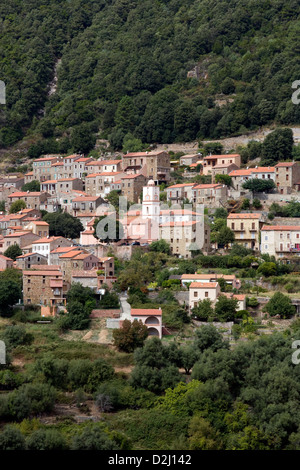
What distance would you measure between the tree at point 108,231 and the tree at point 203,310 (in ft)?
37.2

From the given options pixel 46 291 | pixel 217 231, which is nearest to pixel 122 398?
pixel 46 291

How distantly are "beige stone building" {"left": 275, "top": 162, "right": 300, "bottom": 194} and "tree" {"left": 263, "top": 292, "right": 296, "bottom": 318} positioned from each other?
17289 millimetres

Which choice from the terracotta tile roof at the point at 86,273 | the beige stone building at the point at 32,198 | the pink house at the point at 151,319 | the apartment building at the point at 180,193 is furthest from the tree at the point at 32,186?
the pink house at the point at 151,319

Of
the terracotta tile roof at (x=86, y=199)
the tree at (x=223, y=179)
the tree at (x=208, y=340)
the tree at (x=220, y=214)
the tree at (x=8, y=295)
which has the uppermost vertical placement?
the tree at (x=223, y=179)

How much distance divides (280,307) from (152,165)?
25269mm

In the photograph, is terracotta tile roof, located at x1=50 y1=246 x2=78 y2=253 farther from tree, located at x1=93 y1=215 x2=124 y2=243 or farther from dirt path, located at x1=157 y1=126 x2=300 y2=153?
dirt path, located at x1=157 y1=126 x2=300 y2=153

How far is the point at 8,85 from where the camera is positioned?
92688mm

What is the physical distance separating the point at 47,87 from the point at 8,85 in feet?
19.9

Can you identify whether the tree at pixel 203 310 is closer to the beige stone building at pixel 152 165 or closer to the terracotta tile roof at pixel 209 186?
the terracotta tile roof at pixel 209 186

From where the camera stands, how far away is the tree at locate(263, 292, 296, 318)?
45.0m

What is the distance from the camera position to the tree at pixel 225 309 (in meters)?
44.8

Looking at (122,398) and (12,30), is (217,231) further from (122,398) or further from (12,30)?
(12,30)

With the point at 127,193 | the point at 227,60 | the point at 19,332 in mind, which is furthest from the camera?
the point at 227,60

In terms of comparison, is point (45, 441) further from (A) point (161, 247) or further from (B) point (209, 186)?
(B) point (209, 186)
